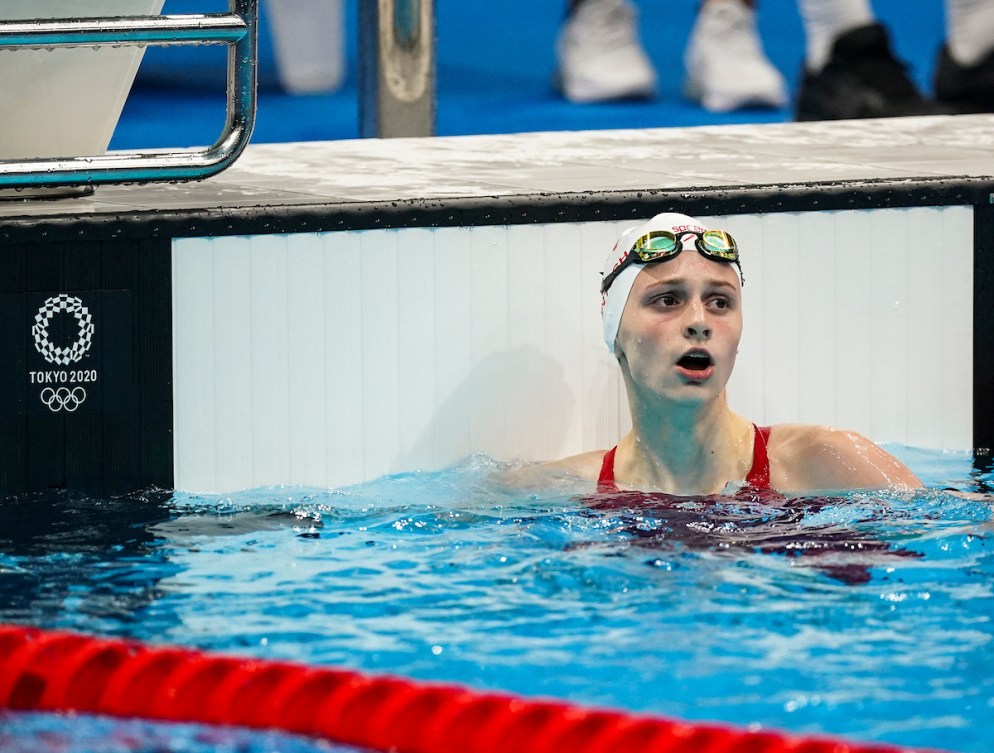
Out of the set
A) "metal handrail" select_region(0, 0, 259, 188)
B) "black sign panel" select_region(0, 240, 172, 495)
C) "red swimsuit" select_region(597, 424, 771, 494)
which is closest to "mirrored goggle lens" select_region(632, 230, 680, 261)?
"red swimsuit" select_region(597, 424, 771, 494)

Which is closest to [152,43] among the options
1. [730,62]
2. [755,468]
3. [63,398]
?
[63,398]

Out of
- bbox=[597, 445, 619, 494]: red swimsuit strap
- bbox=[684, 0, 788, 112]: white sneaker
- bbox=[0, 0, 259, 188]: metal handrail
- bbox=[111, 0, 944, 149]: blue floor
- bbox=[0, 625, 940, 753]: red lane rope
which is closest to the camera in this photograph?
bbox=[0, 625, 940, 753]: red lane rope

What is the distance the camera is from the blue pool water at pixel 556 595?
2604 millimetres

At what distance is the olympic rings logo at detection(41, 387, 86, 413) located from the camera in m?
3.69

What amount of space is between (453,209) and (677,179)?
0.65 meters

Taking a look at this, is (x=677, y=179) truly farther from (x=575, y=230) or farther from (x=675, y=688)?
(x=675, y=688)

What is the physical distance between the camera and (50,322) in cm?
368

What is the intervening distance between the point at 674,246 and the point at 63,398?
4.35ft

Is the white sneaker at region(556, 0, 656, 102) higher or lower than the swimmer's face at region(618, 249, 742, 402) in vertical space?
higher

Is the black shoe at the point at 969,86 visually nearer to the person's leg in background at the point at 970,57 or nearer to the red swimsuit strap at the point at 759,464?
the person's leg in background at the point at 970,57

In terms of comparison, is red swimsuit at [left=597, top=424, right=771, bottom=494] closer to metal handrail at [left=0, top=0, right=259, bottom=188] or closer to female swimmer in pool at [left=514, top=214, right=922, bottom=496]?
female swimmer in pool at [left=514, top=214, right=922, bottom=496]

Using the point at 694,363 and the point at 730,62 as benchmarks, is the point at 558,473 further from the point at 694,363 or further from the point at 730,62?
the point at 730,62

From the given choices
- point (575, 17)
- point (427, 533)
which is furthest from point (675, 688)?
point (575, 17)

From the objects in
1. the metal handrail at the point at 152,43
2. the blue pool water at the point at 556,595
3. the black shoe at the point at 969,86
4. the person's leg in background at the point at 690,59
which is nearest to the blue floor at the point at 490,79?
the person's leg in background at the point at 690,59
